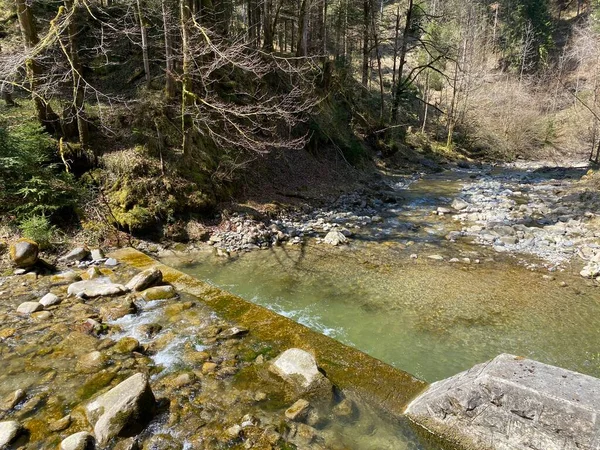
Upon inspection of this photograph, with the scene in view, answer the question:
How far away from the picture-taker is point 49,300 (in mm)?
5289

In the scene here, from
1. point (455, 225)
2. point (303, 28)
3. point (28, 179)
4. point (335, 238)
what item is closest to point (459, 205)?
point (455, 225)

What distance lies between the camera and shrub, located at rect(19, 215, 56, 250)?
7.02m

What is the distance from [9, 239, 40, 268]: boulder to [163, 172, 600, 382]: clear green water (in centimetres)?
251

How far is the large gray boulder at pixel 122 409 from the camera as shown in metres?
3.09

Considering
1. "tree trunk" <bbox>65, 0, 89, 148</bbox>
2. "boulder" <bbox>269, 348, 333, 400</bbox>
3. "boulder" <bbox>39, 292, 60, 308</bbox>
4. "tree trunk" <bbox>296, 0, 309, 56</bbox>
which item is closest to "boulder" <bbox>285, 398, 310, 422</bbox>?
"boulder" <bbox>269, 348, 333, 400</bbox>

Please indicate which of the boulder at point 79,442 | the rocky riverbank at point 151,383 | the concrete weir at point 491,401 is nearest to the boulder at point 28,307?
the rocky riverbank at point 151,383

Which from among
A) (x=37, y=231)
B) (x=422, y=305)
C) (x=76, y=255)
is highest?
(x=37, y=231)

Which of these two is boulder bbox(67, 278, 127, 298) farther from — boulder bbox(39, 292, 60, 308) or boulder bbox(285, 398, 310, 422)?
boulder bbox(285, 398, 310, 422)

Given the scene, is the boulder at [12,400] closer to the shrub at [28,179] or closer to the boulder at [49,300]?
the boulder at [49,300]

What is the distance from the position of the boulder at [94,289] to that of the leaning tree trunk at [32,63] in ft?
16.5

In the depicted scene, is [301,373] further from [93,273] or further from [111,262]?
[111,262]

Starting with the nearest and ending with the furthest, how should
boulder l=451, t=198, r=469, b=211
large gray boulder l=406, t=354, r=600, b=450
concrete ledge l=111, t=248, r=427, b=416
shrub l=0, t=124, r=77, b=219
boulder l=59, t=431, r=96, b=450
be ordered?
large gray boulder l=406, t=354, r=600, b=450
boulder l=59, t=431, r=96, b=450
concrete ledge l=111, t=248, r=427, b=416
shrub l=0, t=124, r=77, b=219
boulder l=451, t=198, r=469, b=211

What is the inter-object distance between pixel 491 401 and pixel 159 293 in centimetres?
467

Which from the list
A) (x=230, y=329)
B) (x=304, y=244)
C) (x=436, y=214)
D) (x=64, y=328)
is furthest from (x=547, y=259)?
(x=64, y=328)
